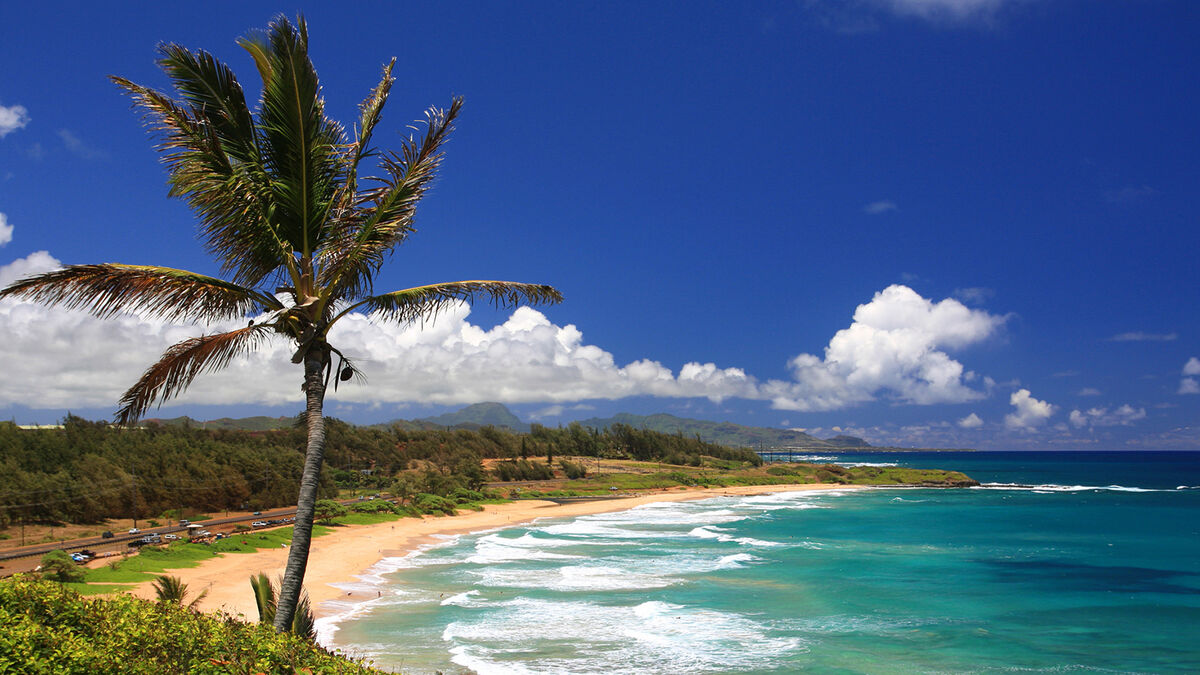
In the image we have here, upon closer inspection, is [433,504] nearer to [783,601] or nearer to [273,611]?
[783,601]

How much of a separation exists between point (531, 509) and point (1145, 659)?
49.5 meters

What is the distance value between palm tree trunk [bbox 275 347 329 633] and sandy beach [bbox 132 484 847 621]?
3750mm

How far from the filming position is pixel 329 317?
8758 mm

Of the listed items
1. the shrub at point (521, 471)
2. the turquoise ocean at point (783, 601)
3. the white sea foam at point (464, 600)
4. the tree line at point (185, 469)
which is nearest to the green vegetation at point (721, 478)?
the shrub at point (521, 471)

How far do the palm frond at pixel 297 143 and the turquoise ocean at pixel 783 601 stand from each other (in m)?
11.4

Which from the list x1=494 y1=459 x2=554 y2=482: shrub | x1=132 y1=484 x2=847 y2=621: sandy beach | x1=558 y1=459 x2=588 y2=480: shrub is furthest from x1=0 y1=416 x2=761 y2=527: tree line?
x1=132 y1=484 x2=847 y2=621: sandy beach

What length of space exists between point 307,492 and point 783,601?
2172 cm

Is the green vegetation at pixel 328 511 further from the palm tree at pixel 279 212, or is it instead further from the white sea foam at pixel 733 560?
the palm tree at pixel 279 212

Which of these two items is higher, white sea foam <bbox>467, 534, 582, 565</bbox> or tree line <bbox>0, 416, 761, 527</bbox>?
tree line <bbox>0, 416, 761, 527</bbox>

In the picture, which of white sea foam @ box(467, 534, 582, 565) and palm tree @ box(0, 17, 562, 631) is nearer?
palm tree @ box(0, 17, 562, 631)

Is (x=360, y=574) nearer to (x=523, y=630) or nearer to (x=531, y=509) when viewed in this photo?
(x=523, y=630)

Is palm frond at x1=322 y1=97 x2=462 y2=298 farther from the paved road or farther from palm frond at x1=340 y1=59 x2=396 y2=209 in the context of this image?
the paved road

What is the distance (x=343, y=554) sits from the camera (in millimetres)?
34344

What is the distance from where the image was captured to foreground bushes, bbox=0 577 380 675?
6.45 meters
